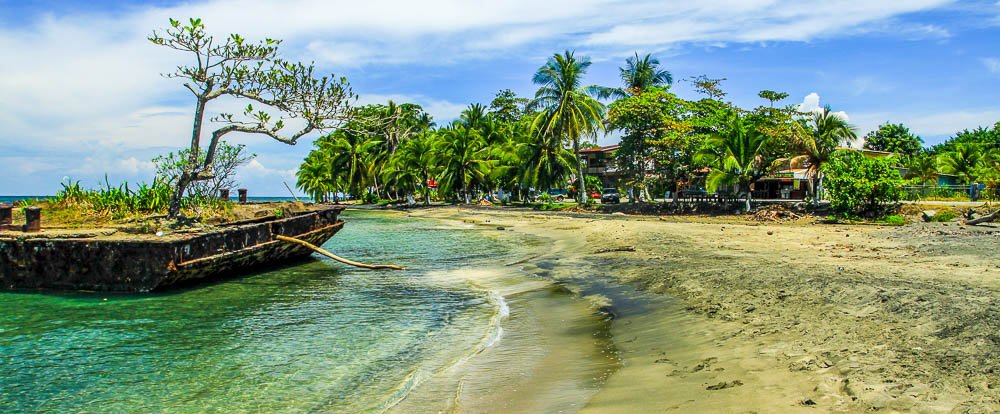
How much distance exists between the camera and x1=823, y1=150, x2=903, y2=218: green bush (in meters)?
23.1

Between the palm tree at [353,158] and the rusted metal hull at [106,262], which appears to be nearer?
the rusted metal hull at [106,262]

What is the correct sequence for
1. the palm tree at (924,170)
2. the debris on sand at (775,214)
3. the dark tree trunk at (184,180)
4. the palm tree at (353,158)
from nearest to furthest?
the dark tree trunk at (184,180) → the debris on sand at (775,214) → the palm tree at (924,170) → the palm tree at (353,158)

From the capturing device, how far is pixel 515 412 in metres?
4.90

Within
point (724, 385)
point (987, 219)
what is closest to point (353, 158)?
point (987, 219)

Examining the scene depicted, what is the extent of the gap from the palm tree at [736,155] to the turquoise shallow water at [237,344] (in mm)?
21828

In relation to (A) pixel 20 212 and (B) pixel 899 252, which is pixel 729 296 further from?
(A) pixel 20 212

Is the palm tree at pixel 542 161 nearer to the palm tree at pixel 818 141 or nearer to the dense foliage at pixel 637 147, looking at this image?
the dense foliage at pixel 637 147

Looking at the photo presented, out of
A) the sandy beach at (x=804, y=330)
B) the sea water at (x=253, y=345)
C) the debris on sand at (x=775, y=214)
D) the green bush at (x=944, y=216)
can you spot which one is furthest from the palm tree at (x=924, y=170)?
the sea water at (x=253, y=345)

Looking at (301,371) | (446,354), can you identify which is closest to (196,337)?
(301,371)

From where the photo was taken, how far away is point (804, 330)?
233 inches

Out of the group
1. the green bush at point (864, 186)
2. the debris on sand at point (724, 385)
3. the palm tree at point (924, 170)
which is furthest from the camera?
the palm tree at point (924, 170)

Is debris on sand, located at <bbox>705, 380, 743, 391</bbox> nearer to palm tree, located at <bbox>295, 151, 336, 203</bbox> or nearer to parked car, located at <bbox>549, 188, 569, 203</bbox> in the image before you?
parked car, located at <bbox>549, 188, 569, 203</bbox>

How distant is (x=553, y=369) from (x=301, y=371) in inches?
117

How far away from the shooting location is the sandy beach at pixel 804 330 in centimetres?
420
